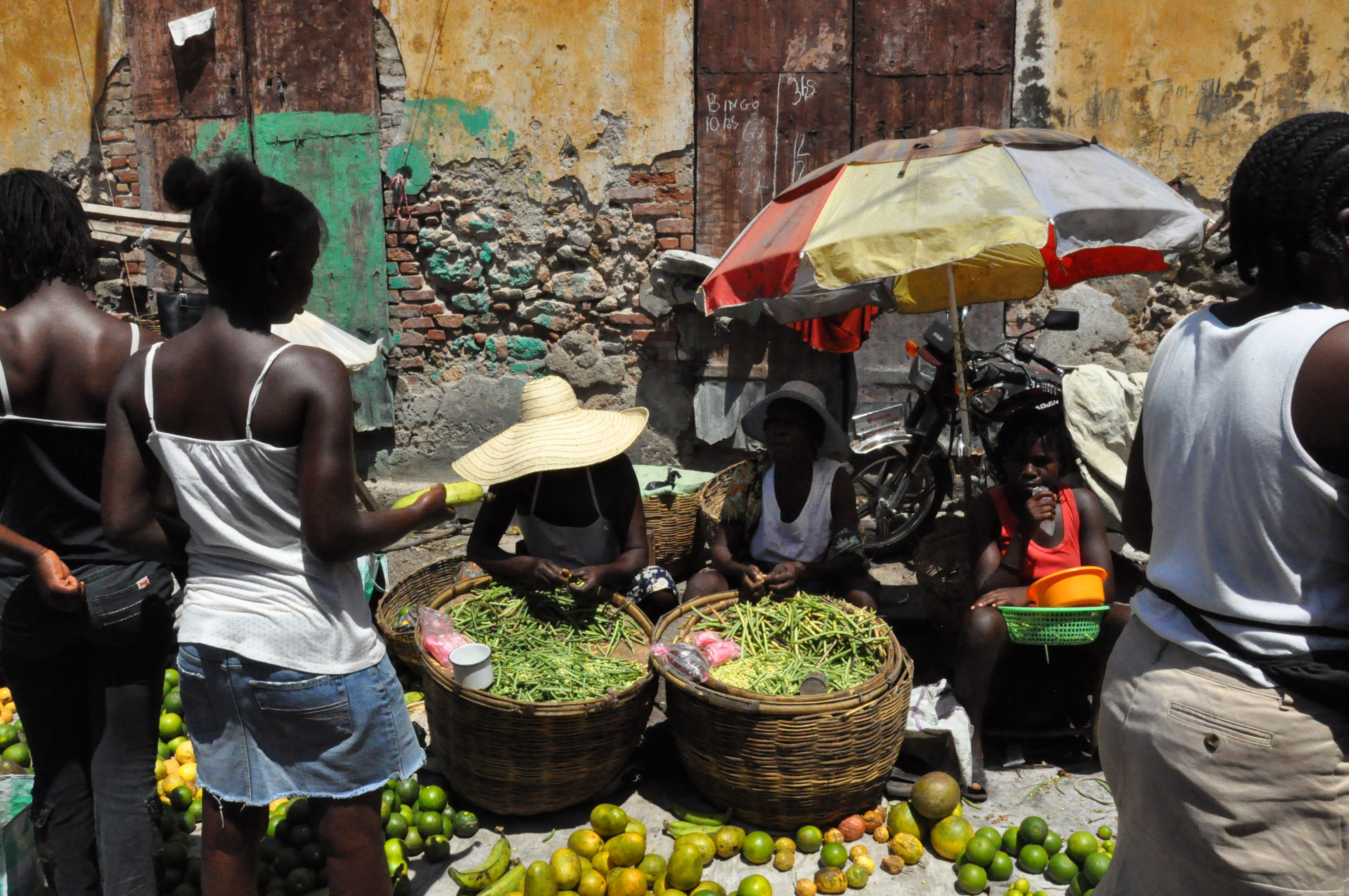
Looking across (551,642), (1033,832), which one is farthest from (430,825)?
(1033,832)

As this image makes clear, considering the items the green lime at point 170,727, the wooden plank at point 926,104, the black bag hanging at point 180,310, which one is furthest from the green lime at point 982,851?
the wooden plank at point 926,104

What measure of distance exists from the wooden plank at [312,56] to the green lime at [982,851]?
6182 millimetres

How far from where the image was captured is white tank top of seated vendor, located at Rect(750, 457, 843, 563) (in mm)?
4059

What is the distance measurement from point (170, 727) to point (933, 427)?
4295 mm

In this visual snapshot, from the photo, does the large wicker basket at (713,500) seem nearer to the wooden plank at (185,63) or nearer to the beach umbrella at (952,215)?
the beach umbrella at (952,215)

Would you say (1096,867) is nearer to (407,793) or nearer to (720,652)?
(720,652)

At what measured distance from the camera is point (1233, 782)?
1.67 metres

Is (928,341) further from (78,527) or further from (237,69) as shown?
(237,69)

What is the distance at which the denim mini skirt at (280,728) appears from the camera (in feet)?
6.84

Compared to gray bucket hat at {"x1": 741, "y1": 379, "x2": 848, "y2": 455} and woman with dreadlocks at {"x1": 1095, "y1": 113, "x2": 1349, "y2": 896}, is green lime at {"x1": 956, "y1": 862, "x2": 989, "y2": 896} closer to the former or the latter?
woman with dreadlocks at {"x1": 1095, "y1": 113, "x2": 1349, "y2": 896}

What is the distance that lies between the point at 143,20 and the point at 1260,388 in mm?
8139

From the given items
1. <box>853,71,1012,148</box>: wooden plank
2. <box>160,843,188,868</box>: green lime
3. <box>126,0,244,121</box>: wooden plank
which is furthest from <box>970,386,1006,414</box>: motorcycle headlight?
<box>126,0,244,121</box>: wooden plank

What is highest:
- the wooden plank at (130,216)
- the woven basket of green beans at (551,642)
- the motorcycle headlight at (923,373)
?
the wooden plank at (130,216)

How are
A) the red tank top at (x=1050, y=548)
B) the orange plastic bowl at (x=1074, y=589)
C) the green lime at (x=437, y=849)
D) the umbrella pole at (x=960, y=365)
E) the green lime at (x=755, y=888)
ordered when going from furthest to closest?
1. the umbrella pole at (x=960, y=365)
2. the red tank top at (x=1050, y=548)
3. the orange plastic bowl at (x=1074, y=589)
4. the green lime at (x=437, y=849)
5. the green lime at (x=755, y=888)
